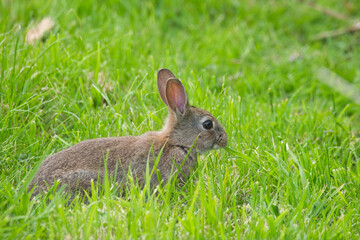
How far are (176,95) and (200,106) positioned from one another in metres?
0.65

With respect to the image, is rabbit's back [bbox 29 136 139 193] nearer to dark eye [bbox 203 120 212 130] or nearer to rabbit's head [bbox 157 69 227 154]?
rabbit's head [bbox 157 69 227 154]

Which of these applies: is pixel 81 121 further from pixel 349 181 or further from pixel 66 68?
pixel 349 181

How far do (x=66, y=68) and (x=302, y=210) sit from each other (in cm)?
300

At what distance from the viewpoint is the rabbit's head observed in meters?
4.80

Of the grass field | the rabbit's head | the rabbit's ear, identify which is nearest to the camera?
the grass field

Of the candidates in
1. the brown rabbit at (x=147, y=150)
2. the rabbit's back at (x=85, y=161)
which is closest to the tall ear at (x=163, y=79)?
the brown rabbit at (x=147, y=150)

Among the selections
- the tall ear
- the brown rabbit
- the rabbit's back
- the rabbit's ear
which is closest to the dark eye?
the brown rabbit

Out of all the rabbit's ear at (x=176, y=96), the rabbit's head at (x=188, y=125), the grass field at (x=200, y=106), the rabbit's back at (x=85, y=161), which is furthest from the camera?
the rabbit's head at (x=188, y=125)

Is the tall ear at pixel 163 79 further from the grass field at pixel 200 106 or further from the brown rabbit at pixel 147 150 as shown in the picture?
the grass field at pixel 200 106

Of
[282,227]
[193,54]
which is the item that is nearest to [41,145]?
[282,227]

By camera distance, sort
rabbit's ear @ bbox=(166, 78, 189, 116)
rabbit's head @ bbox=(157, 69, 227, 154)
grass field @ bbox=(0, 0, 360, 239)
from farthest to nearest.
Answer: rabbit's head @ bbox=(157, 69, 227, 154), rabbit's ear @ bbox=(166, 78, 189, 116), grass field @ bbox=(0, 0, 360, 239)

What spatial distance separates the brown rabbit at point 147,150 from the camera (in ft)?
14.1

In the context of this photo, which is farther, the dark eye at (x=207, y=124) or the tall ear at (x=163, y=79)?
the dark eye at (x=207, y=124)

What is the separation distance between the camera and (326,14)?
936 cm
